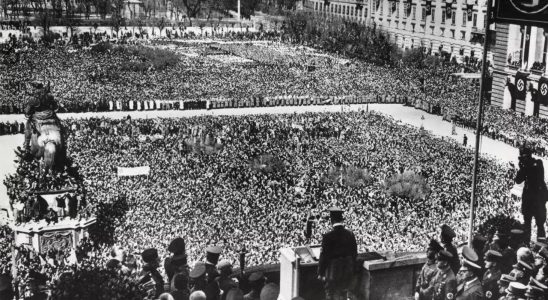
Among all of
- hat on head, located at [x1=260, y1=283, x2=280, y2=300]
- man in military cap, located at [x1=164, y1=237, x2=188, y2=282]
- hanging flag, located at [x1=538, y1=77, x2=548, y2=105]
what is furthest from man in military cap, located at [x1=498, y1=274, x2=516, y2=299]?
hanging flag, located at [x1=538, y1=77, x2=548, y2=105]

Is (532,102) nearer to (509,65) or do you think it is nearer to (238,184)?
(509,65)

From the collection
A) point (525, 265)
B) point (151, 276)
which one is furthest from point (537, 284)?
point (151, 276)

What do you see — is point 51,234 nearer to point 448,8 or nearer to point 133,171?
point 133,171

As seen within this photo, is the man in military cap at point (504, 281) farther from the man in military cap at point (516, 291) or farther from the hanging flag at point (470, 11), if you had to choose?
the hanging flag at point (470, 11)

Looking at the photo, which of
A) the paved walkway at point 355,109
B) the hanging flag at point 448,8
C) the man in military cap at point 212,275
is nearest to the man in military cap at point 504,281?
the man in military cap at point 212,275

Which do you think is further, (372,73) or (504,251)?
(372,73)

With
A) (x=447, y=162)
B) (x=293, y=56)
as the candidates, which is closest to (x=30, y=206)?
(x=447, y=162)

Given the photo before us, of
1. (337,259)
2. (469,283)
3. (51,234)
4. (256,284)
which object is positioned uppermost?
(337,259)
